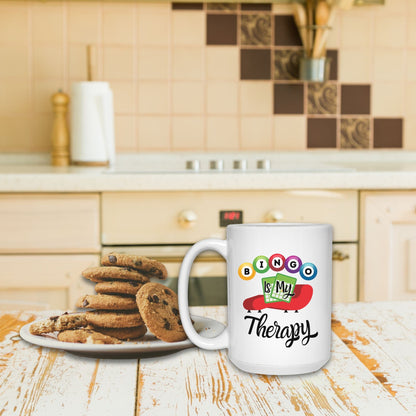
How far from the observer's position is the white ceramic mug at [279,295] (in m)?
0.44

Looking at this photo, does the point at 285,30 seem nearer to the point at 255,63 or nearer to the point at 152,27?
the point at 255,63

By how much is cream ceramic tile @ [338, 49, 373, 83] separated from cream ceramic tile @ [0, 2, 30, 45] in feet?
3.38

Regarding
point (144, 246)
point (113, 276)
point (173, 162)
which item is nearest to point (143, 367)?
point (113, 276)

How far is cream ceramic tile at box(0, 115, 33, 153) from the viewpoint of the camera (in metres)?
2.03

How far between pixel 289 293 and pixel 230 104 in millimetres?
1670

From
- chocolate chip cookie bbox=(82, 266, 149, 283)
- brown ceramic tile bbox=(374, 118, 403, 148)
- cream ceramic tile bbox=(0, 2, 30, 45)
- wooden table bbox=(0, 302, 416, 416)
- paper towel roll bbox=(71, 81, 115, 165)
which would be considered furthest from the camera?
brown ceramic tile bbox=(374, 118, 403, 148)

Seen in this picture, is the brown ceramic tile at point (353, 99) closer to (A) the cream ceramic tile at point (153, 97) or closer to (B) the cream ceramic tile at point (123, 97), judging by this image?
(A) the cream ceramic tile at point (153, 97)

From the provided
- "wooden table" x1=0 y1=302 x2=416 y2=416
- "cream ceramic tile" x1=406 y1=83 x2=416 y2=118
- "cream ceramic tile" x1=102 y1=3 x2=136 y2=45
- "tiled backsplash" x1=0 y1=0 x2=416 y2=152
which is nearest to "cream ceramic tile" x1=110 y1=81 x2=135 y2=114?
"tiled backsplash" x1=0 y1=0 x2=416 y2=152

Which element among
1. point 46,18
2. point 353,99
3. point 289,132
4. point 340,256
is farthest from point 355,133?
point 46,18

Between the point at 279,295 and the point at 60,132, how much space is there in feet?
5.25

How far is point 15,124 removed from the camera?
2033mm

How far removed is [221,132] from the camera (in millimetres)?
2066

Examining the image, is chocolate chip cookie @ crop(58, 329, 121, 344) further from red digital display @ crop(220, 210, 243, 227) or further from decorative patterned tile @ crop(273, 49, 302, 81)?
decorative patterned tile @ crop(273, 49, 302, 81)

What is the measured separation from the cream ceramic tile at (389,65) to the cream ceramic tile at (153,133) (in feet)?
2.37
